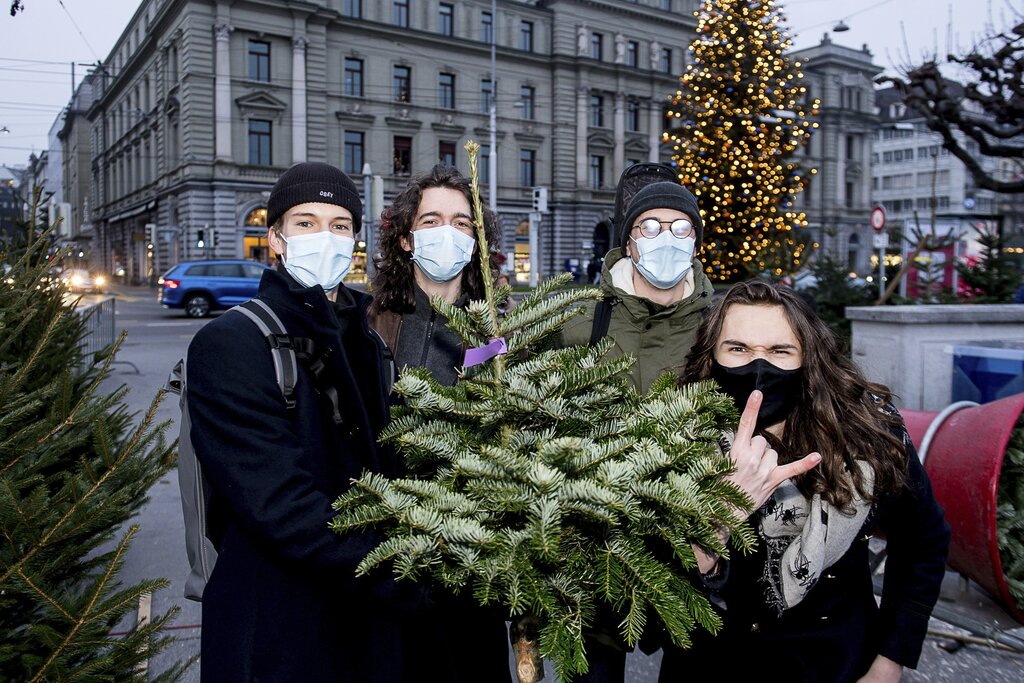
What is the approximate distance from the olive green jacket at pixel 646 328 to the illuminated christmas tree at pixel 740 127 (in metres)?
15.3

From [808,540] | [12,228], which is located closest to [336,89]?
[12,228]

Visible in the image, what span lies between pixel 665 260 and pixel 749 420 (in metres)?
1.17

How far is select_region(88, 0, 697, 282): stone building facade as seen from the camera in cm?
3653

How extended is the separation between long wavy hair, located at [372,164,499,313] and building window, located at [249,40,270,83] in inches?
1505

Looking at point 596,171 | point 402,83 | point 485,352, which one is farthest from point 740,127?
point 596,171

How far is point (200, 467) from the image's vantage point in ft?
5.78

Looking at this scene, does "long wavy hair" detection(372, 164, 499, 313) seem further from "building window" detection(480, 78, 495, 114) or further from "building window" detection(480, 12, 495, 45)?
"building window" detection(480, 12, 495, 45)

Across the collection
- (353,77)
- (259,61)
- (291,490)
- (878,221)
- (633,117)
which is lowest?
(291,490)

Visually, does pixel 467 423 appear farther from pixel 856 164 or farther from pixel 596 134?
pixel 856 164

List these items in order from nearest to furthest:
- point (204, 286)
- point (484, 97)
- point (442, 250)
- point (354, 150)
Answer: point (442, 250) → point (204, 286) → point (354, 150) → point (484, 97)

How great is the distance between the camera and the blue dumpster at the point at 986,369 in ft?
18.6

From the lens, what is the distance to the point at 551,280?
69.6 inches

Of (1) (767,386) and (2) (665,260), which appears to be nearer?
(1) (767,386)

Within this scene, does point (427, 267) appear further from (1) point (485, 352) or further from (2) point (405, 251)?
(1) point (485, 352)
